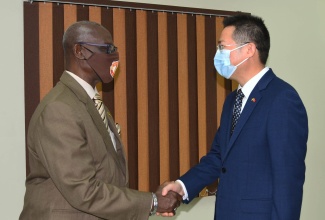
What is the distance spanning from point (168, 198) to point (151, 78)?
3.92ft

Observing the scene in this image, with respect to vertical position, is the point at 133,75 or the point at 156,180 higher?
the point at 133,75

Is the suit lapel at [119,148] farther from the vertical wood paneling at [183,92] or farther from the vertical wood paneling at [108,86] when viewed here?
the vertical wood paneling at [183,92]

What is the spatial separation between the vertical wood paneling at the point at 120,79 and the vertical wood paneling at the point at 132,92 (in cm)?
3

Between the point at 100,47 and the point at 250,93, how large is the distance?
833 mm

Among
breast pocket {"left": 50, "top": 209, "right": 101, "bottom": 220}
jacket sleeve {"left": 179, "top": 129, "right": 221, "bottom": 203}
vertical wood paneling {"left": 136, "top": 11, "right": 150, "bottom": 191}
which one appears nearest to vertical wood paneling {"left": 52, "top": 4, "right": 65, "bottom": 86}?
vertical wood paneling {"left": 136, "top": 11, "right": 150, "bottom": 191}

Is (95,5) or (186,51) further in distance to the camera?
(186,51)

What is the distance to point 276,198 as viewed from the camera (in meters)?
1.92

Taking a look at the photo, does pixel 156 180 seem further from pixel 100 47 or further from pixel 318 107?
pixel 318 107

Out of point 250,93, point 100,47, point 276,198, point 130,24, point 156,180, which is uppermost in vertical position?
point 130,24

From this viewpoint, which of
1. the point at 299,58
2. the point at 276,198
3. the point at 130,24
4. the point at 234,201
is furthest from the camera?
the point at 299,58

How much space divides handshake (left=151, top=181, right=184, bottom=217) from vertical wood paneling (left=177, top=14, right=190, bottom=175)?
2.95ft

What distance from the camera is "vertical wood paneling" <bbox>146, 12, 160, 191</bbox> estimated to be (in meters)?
3.45
